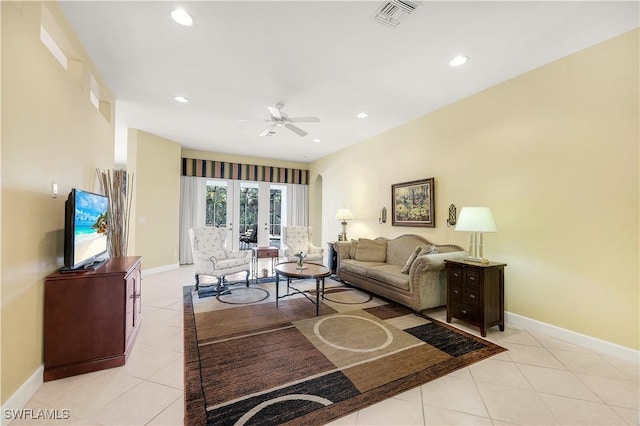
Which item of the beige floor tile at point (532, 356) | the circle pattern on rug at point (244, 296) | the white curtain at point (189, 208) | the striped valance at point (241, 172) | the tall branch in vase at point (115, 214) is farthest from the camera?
the striped valance at point (241, 172)

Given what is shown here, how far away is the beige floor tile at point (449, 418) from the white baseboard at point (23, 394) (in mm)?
2570

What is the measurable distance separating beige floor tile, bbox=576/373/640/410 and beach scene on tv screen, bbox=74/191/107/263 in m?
4.13

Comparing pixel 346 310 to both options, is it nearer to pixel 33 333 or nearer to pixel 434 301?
pixel 434 301

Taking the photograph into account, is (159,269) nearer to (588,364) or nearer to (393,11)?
(393,11)

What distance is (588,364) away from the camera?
239cm

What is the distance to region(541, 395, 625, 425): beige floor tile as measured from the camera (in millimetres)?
1717

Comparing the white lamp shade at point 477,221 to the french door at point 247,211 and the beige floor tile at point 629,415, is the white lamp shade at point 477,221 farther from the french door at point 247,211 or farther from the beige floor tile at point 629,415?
the french door at point 247,211

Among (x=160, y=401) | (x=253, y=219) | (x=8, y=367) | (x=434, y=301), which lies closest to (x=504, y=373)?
(x=434, y=301)

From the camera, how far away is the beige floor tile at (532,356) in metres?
2.38

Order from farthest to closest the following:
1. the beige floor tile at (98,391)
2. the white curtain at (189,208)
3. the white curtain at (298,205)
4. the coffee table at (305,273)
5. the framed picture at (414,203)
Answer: the white curtain at (298,205), the white curtain at (189,208), the framed picture at (414,203), the coffee table at (305,273), the beige floor tile at (98,391)

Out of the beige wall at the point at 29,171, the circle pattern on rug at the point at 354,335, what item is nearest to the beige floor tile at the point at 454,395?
the circle pattern on rug at the point at 354,335

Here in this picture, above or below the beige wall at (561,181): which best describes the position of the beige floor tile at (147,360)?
below

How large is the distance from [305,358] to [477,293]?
78.3 inches

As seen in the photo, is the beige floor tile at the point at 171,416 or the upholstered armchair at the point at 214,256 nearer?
the beige floor tile at the point at 171,416
